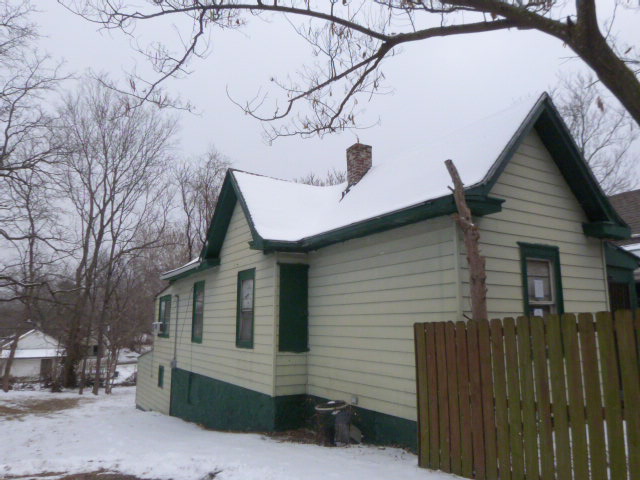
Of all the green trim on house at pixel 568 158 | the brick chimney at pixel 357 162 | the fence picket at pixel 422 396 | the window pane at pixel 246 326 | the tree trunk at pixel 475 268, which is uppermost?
the brick chimney at pixel 357 162

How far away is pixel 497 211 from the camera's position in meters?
6.85

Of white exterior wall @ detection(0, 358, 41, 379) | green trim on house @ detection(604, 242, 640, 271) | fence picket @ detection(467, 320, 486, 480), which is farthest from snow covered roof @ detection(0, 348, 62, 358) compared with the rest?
fence picket @ detection(467, 320, 486, 480)

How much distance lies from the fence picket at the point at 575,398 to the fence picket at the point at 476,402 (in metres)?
1.01

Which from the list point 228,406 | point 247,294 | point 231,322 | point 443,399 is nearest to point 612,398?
point 443,399

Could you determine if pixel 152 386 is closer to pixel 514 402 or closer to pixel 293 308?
pixel 293 308

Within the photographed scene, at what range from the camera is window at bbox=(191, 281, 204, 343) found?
49.2ft

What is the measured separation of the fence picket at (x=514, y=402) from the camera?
15.8ft

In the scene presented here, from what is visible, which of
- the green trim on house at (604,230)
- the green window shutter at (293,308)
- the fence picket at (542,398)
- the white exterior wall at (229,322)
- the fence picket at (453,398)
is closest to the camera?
the fence picket at (542,398)

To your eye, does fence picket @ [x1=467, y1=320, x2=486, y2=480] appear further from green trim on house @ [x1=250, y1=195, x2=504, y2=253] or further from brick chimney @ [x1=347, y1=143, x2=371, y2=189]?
brick chimney @ [x1=347, y1=143, x2=371, y2=189]

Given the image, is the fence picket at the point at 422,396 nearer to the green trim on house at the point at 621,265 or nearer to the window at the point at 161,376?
the green trim on house at the point at 621,265

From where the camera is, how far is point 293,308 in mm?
10117

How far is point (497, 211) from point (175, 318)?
13.6 meters

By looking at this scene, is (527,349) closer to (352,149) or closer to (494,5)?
(494,5)

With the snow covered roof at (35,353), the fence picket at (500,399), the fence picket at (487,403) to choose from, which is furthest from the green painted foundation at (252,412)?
the snow covered roof at (35,353)
